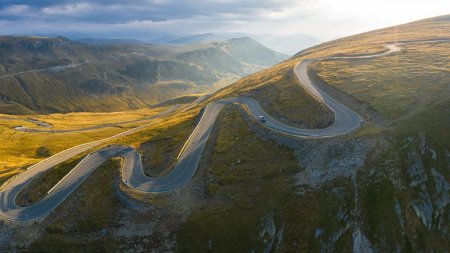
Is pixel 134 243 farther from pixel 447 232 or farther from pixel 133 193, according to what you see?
pixel 447 232

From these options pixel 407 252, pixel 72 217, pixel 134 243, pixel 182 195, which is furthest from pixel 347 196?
A: pixel 72 217

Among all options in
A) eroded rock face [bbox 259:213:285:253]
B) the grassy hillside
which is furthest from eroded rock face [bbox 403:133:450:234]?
eroded rock face [bbox 259:213:285:253]

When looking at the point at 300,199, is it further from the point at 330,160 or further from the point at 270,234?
the point at 330,160

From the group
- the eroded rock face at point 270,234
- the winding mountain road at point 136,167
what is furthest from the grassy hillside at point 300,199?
the winding mountain road at point 136,167

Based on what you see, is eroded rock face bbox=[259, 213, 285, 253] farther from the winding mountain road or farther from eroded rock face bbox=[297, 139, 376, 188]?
the winding mountain road

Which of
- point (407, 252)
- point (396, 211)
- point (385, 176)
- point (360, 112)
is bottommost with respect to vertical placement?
point (407, 252)

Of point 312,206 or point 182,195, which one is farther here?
point 182,195

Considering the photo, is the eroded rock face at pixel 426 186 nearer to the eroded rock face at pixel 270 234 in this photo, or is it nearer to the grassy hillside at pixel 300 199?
the grassy hillside at pixel 300 199
